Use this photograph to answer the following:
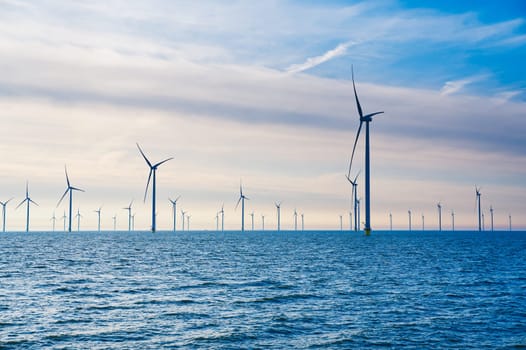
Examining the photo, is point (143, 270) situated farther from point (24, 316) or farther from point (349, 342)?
point (349, 342)

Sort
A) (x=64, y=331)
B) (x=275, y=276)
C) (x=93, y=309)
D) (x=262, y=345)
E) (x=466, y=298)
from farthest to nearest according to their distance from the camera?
(x=275, y=276) < (x=466, y=298) < (x=93, y=309) < (x=64, y=331) < (x=262, y=345)

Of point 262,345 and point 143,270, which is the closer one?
point 262,345

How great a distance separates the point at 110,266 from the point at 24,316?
41984mm

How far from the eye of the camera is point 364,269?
7181cm

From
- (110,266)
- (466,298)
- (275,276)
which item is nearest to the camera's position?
(466,298)

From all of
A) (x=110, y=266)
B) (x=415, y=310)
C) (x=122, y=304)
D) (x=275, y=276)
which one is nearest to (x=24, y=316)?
(x=122, y=304)

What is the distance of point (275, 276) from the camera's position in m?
63.3

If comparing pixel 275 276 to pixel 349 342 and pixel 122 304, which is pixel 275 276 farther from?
pixel 349 342

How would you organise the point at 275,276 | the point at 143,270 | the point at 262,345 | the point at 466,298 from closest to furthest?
1. the point at 262,345
2. the point at 466,298
3. the point at 275,276
4. the point at 143,270

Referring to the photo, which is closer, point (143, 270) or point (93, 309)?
point (93, 309)

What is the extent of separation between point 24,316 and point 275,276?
1247 inches

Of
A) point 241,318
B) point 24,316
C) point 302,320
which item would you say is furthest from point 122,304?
point 302,320

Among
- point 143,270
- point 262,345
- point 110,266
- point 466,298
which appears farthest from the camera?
point 110,266

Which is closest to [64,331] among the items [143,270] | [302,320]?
[302,320]
